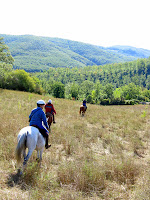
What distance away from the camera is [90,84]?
98.4 meters

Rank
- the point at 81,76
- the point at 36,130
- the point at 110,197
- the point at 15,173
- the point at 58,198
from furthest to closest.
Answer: the point at 81,76 → the point at 36,130 → the point at 15,173 → the point at 110,197 → the point at 58,198

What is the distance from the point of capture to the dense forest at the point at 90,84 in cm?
3875

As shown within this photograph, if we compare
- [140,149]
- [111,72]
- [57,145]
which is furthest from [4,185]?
[111,72]

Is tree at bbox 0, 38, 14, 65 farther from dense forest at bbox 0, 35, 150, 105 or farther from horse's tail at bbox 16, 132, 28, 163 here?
horse's tail at bbox 16, 132, 28, 163

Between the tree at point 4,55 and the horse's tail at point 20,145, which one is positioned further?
the tree at point 4,55

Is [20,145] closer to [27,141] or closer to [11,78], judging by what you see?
[27,141]

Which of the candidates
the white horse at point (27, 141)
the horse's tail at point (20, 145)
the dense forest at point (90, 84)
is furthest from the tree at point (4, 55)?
the horse's tail at point (20, 145)

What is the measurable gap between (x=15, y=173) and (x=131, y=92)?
3596 inches

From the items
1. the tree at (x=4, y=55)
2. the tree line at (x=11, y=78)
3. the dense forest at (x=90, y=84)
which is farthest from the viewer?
the dense forest at (x=90, y=84)

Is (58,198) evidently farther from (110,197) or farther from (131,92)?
(131,92)

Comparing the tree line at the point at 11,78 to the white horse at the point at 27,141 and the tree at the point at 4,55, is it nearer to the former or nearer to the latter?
the tree at the point at 4,55

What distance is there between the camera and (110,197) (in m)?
3.53

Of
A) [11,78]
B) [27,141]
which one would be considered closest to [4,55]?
[11,78]

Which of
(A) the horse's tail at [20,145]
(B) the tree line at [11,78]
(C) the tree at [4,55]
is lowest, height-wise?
(A) the horse's tail at [20,145]
